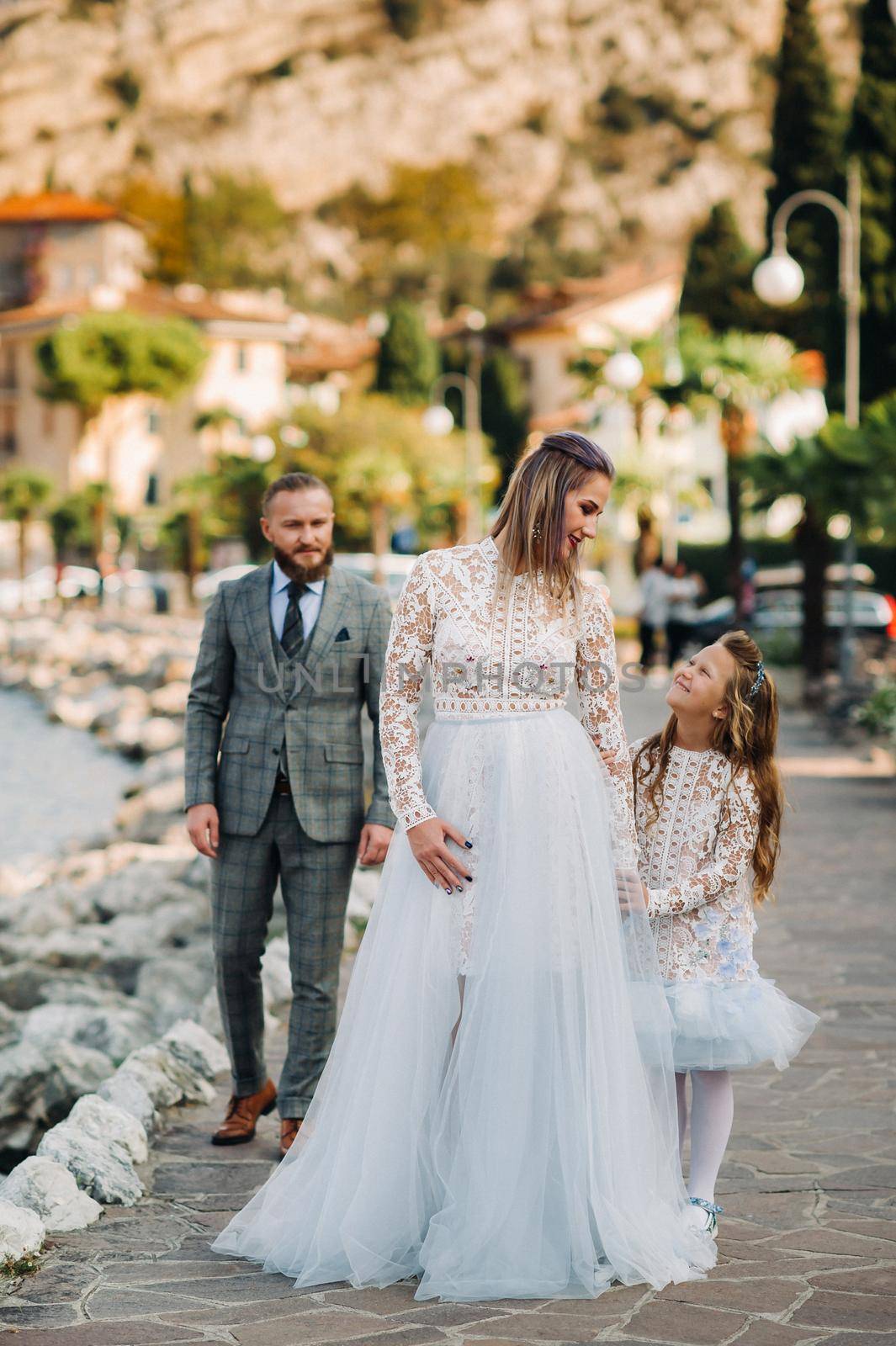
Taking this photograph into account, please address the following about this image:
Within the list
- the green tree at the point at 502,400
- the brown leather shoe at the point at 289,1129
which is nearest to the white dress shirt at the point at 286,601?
the brown leather shoe at the point at 289,1129

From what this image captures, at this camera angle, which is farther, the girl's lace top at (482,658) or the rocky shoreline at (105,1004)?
the rocky shoreline at (105,1004)

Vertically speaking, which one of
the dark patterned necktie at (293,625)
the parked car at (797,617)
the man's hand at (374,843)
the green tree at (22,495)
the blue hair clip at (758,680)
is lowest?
the man's hand at (374,843)

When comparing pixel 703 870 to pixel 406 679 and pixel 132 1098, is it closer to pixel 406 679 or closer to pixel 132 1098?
pixel 406 679

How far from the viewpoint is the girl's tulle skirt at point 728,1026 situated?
4.46 metres

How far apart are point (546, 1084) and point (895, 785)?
36.8ft

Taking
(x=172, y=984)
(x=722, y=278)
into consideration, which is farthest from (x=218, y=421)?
(x=172, y=984)

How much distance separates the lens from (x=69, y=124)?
122062mm

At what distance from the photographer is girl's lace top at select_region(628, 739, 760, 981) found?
455 cm

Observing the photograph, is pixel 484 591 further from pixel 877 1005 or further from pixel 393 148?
pixel 393 148

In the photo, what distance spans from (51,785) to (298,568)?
1739cm

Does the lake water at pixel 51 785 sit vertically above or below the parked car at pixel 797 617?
below

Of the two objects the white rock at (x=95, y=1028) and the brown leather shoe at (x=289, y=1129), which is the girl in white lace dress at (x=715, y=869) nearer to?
the brown leather shoe at (x=289, y=1129)

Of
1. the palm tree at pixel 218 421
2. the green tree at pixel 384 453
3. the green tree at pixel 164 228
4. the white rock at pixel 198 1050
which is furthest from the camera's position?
the green tree at pixel 164 228

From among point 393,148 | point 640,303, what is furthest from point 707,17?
point 640,303
